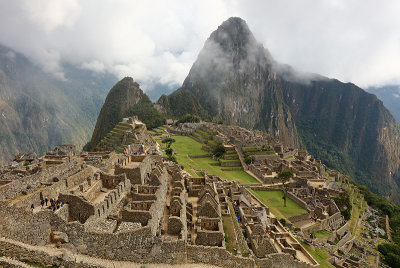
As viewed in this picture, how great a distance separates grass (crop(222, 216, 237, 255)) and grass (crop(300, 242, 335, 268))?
41.1ft

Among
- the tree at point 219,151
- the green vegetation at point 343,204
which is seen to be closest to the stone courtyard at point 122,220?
the green vegetation at point 343,204

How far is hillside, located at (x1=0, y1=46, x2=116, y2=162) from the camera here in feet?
373

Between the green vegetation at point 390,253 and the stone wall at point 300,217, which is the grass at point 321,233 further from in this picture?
the green vegetation at point 390,253

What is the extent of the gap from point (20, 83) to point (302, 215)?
156 m

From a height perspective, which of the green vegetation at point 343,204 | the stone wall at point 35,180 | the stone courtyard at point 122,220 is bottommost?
the green vegetation at point 343,204

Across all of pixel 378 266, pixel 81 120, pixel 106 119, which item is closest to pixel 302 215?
pixel 378 266

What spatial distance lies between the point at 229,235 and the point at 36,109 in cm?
14094

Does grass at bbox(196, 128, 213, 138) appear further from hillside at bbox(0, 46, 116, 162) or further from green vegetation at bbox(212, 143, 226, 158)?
hillside at bbox(0, 46, 116, 162)

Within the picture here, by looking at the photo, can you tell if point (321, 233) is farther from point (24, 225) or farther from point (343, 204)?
point (24, 225)

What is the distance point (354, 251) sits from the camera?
38.6m

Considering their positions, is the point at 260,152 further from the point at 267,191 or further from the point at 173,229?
the point at 173,229

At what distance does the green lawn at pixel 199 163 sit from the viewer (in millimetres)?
49219

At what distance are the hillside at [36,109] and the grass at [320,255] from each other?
352 ft

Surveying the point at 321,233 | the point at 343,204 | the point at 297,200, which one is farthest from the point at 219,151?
the point at 321,233
